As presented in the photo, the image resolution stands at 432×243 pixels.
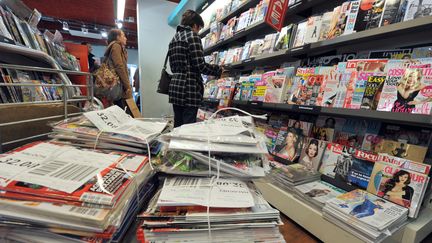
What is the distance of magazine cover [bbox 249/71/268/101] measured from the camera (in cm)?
170

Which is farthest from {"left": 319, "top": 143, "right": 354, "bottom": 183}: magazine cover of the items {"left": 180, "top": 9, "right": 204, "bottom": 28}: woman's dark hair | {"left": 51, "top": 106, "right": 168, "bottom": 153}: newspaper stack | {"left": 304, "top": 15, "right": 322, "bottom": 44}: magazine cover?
{"left": 180, "top": 9, "right": 204, "bottom": 28}: woman's dark hair

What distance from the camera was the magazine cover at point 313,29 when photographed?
56.2 inches

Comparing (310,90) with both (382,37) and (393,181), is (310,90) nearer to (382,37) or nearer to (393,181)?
(382,37)

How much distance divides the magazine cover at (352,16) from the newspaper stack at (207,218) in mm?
1224

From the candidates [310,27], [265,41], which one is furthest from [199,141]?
[265,41]

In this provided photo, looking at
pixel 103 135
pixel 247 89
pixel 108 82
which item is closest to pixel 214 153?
pixel 103 135

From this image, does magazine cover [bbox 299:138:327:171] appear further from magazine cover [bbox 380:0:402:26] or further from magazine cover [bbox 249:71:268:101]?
magazine cover [bbox 380:0:402:26]

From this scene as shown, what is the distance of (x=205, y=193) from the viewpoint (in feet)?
1.47

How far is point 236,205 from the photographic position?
16.4 inches

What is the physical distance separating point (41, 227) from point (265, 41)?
1.97 m

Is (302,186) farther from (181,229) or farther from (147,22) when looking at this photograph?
(147,22)

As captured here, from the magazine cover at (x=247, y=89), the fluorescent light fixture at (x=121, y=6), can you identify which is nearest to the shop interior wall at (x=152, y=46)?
the fluorescent light fixture at (x=121, y=6)

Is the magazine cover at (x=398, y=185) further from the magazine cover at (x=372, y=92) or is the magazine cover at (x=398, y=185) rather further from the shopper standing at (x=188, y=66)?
the shopper standing at (x=188, y=66)

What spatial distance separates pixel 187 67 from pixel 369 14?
130cm
